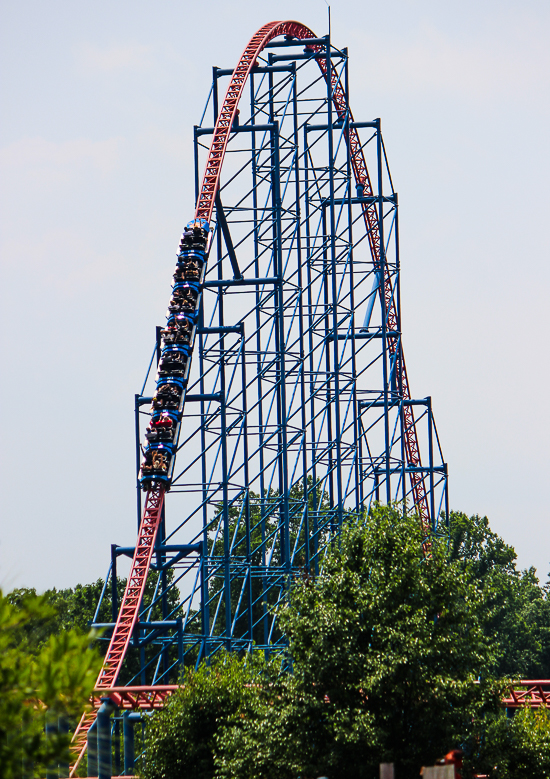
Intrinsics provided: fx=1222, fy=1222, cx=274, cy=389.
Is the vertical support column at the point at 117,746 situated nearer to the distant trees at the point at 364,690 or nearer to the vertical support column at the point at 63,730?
the distant trees at the point at 364,690

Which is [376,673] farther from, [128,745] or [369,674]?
[128,745]

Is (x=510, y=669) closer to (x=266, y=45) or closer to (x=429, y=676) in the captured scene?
(x=266, y=45)

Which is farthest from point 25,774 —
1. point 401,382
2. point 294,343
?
point 401,382

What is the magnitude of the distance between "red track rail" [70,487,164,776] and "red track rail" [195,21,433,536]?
16.6ft

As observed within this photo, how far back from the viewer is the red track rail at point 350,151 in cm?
2555

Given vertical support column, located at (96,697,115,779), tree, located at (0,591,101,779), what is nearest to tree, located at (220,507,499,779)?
vertical support column, located at (96,697,115,779)

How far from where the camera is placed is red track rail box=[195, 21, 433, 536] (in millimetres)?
25547

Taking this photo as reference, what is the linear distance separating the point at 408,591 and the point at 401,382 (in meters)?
16.4

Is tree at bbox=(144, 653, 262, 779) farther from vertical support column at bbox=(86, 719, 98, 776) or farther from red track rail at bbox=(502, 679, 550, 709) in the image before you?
red track rail at bbox=(502, 679, 550, 709)

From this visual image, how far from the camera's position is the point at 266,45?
2752cm

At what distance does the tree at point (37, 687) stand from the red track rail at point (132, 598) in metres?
11.5

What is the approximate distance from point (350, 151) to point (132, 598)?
42.9 ft

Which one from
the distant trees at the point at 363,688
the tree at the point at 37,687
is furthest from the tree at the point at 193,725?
the tree at the point at 37,687

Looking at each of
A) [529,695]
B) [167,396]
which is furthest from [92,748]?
[529,695]
